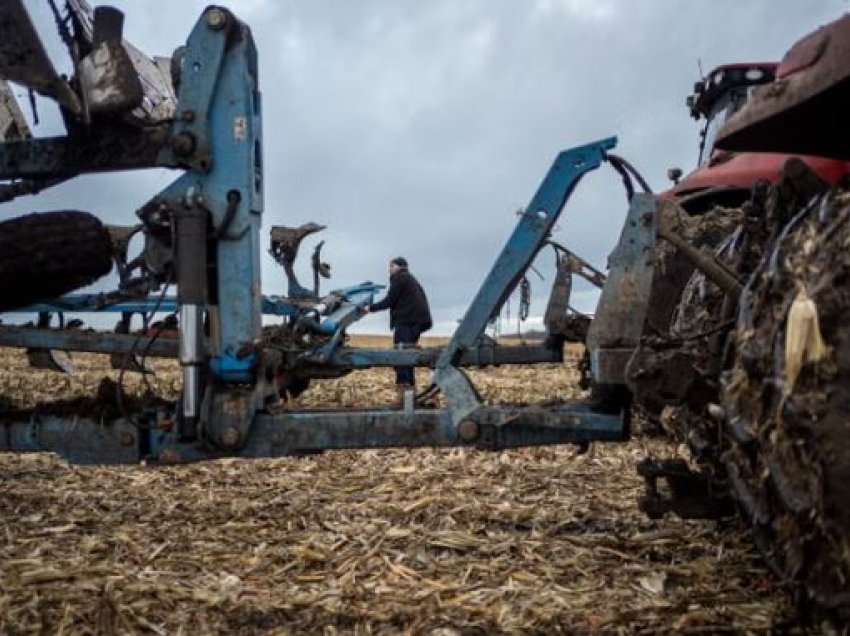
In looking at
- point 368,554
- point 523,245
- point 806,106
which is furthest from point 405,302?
point 806,106

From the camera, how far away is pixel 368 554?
3.76 metres

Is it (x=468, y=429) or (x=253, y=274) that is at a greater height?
(x=253, y=274)

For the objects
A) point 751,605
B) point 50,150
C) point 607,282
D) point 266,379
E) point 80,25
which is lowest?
point 751,605

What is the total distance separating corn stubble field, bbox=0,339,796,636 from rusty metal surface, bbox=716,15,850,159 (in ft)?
4.34

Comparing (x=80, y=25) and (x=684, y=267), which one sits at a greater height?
(x=80, y=25)

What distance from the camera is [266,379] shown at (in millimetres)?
4289

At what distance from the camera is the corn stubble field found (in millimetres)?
3014

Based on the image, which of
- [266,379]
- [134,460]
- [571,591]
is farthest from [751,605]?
[134,460]

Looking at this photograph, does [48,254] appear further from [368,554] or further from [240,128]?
[368,554]

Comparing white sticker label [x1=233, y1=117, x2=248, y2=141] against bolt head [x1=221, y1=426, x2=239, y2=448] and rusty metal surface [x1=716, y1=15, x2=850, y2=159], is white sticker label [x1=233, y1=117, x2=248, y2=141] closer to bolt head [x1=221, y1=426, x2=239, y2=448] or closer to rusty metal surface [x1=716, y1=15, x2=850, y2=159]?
bolt head [x1=221, y1=426, x2=239, y2=448]

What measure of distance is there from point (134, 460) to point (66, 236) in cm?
101

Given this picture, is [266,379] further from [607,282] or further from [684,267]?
[684,267]

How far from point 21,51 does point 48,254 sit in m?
0.85

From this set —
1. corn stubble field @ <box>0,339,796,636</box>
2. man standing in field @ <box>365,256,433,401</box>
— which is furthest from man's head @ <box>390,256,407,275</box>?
corn stubble field @ <box>0,339,796,636</box>
